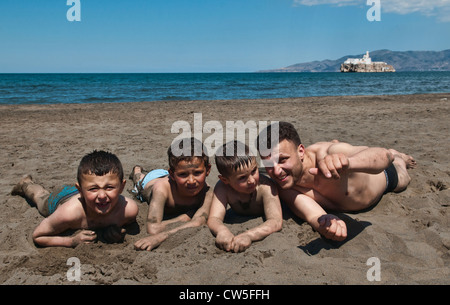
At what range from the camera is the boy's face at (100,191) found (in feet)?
9.78

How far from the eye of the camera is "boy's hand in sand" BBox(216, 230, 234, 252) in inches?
109

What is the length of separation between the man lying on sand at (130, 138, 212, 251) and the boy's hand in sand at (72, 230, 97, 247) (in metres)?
0.47

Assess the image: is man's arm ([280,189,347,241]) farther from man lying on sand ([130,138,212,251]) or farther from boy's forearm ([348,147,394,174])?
man lying on sand ([130,138,212,251])

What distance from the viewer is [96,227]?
3.27 metres

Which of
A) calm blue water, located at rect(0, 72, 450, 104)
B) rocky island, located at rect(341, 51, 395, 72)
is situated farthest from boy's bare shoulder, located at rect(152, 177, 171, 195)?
rocky island, located at rect(341, 51, 395, 72)

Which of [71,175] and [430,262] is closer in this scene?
[430,262]

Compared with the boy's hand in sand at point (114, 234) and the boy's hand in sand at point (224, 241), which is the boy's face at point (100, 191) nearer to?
the boy's hand in sand at point (114, 234)

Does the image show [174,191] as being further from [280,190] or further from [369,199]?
[369,199]

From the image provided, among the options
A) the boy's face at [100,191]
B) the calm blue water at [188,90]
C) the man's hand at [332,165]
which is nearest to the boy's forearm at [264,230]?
the man's hand at [332,165]

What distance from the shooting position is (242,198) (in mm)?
3459
